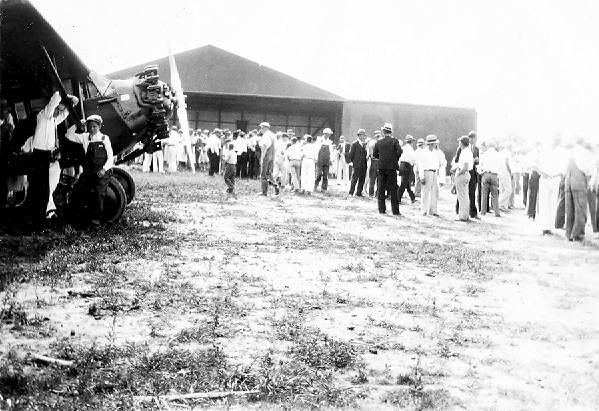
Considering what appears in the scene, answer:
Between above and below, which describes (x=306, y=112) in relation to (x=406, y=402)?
above

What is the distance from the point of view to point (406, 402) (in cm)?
346

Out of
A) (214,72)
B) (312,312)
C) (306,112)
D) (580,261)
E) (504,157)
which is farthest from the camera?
(306,112)

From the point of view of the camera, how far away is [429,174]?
1443 centimetres

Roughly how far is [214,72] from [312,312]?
30.3m

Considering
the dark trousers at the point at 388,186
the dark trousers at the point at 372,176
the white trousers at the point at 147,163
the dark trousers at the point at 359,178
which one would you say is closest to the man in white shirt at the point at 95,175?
the dark trousers at the point at 388,186

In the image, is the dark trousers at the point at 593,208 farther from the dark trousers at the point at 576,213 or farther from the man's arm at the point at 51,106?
the man's arm at the point at 51,106

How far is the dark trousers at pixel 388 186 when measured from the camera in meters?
13.9

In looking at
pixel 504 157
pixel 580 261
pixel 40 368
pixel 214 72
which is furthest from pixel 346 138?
pixel 40 368

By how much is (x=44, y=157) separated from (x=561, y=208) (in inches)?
376

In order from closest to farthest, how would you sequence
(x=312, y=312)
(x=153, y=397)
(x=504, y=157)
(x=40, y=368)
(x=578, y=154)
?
(x=153, y=397) < (x=40, y=368) < (x=312, y=312) < (x=578, y=154) < (x=504, y=157)

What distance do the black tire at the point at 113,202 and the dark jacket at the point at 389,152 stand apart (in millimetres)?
6685

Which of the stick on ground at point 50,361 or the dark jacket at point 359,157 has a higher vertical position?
the dark jacket at point 359,157

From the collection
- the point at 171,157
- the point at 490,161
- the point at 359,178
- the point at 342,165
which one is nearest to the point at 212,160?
the point at 171,157

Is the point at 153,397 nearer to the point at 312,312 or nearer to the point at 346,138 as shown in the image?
the point at 312,312
